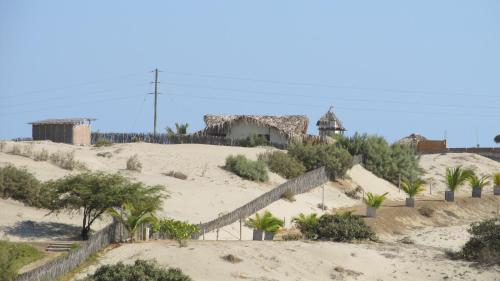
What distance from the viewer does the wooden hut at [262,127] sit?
3083 inches

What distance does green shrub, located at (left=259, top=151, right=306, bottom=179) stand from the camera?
6334cm

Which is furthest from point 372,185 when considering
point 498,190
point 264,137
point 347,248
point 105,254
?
point 105,254

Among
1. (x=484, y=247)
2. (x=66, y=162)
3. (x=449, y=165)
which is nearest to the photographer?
(x=484, y=247)

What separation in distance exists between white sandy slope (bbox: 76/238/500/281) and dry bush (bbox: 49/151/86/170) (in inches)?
757


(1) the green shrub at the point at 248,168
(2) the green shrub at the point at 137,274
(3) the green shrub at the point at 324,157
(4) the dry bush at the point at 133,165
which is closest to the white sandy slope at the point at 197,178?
(4) the dry bush at the point at 133,165

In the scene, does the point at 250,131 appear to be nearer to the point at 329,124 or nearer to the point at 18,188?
the point at 329,124

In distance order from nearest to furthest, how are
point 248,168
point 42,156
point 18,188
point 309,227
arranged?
point 309,227 → point 18,188 → point 42,156 → point 248,168

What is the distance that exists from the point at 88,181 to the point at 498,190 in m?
34.7

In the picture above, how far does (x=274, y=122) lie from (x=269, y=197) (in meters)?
29.2

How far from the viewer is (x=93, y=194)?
129 feet

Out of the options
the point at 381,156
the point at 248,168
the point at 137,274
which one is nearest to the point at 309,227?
the point at 137,274

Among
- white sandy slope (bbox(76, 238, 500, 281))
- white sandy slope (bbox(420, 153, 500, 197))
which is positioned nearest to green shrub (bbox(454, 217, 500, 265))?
white sandy slope (bbox(76, 238, 500, 281))

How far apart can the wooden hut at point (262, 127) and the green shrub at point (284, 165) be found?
12.3 metres

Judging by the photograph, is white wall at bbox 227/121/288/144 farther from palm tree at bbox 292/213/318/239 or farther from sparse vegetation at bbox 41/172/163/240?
sparse vegetation at bbox 41/172/163/240
